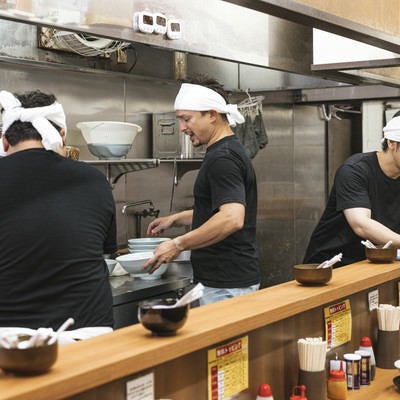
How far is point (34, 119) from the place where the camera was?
2.45 meters

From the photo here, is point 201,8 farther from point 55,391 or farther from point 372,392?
point 55,391

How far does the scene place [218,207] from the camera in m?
3.12

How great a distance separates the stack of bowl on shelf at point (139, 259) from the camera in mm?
3762

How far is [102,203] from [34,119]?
0.37m

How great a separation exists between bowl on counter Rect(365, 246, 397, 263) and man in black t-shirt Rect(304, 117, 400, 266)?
0.37ft

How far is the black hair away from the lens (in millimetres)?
2422

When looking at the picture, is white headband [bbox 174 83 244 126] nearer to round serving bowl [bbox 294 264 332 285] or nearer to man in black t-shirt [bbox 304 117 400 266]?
man in black t-shirt [bbox 304 117 400 266]

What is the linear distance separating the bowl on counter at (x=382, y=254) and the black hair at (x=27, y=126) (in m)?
1.46

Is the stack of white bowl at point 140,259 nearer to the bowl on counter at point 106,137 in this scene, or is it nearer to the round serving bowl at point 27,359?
the bowl on counter at point 106,137

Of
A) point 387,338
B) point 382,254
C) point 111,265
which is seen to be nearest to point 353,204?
point 382,254

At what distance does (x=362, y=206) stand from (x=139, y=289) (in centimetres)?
118

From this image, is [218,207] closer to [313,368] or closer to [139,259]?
[139,259]

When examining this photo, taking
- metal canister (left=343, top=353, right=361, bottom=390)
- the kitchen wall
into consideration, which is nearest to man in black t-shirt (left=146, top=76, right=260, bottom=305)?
metal canister (left=343, top=353, right=361, bottom=390)

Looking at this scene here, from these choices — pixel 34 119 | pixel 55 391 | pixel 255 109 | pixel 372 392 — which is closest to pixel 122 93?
pixel 255 109
